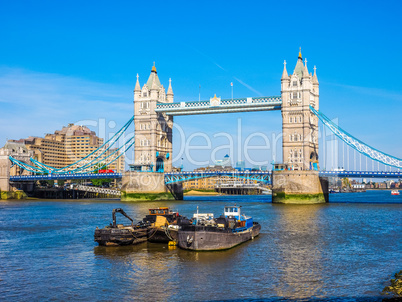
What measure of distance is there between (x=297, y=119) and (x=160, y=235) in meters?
58.8

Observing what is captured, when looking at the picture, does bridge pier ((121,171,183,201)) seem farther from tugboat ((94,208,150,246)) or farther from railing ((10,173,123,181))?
tugboat ((94,208,150,246))

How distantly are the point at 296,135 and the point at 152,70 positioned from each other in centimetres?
3698

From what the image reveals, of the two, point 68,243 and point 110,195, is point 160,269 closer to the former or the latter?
point 68,243

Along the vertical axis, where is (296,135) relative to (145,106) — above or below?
below

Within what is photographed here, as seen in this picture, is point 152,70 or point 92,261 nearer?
point 92,261

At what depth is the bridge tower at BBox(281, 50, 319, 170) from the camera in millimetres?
90438

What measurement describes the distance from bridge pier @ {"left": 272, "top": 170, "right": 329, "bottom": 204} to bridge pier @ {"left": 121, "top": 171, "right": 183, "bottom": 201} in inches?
1055

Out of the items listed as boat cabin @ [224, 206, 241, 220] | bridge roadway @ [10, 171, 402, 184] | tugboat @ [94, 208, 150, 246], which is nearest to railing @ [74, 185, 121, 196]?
bridge roadway @ [10, 171, 402, 184]

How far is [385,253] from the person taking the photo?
3347 centimetres

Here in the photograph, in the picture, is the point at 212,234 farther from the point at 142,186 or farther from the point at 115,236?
the point at 142,186

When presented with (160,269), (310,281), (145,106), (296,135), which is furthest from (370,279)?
(145,106)

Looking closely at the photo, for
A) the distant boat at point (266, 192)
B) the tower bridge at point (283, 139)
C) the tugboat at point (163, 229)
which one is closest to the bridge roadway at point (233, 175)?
the tower bridge at point (283, 139)

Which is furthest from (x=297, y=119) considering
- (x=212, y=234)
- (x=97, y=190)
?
(x=97, y=190)

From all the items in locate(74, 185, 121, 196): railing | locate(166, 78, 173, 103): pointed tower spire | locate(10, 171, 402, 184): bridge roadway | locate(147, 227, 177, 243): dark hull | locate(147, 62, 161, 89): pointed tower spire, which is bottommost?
locate(147, 227, 177, 243): dark hull
